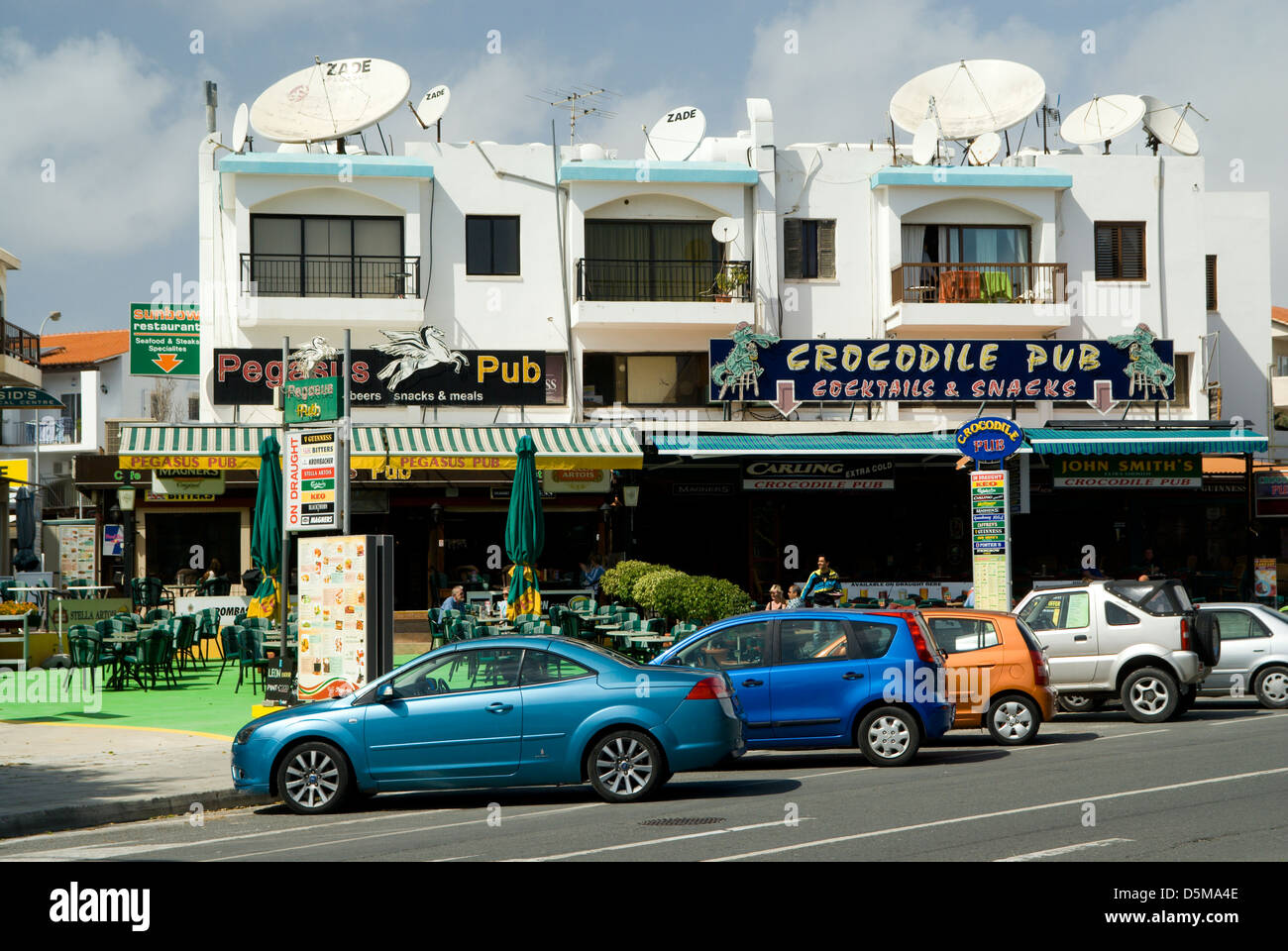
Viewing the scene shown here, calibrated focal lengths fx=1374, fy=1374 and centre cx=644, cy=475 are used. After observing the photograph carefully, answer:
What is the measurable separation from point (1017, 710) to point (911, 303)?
60.2ft

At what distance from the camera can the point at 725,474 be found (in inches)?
1222

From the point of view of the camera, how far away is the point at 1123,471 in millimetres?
31156

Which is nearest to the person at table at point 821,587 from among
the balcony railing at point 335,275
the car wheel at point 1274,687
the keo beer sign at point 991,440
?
the keo beer sign at point 991,440

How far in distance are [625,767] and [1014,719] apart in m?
5.62

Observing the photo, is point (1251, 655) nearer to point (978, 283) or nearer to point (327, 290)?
point (978, 283)

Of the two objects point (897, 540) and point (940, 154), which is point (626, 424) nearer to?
point (897, 540)

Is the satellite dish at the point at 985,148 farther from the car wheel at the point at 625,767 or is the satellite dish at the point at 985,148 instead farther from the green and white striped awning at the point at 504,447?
the car wheel at the point at 625,767

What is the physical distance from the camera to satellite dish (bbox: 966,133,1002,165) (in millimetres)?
34062

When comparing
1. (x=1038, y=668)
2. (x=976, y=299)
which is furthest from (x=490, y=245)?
(x=1038, y=668)

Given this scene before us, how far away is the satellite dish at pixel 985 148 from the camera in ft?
112

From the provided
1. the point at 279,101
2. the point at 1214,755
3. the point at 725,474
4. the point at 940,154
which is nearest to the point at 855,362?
the point at 725,474

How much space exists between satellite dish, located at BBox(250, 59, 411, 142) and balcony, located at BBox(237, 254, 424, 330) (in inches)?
119

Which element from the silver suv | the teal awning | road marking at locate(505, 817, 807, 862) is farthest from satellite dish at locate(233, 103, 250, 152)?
road marking at locate(505, 817, 807, 862)

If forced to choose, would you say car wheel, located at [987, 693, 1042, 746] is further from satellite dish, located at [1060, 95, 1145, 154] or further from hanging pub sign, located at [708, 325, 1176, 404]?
satellite dish, located at [1060, 95, 1145, 154]
